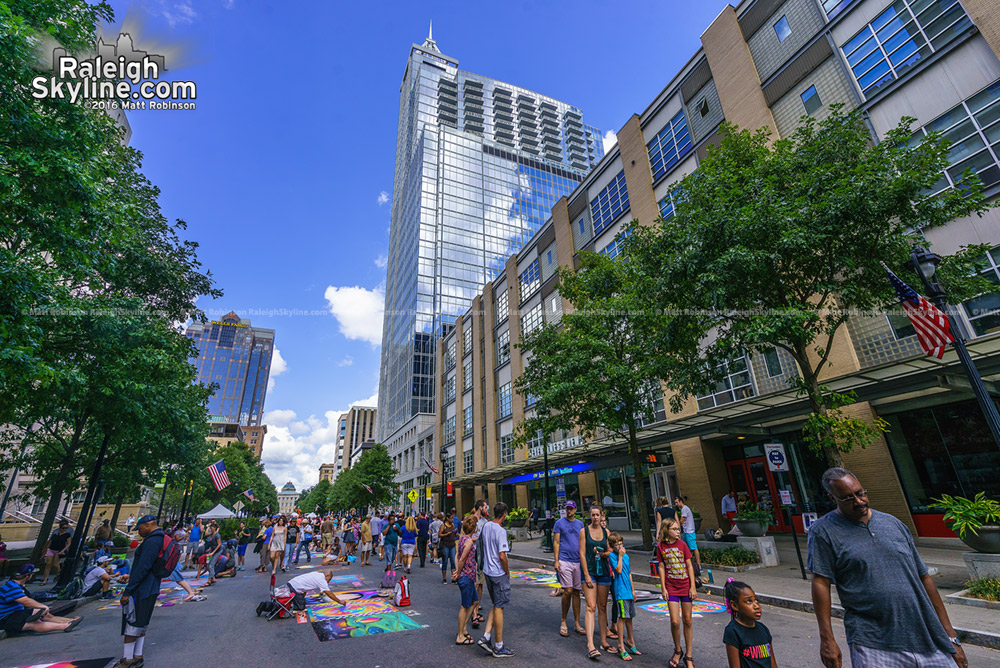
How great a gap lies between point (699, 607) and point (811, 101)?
59.4ft

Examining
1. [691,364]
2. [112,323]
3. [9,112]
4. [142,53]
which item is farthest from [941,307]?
[142,53]

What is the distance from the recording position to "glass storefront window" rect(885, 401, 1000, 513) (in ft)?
39.5

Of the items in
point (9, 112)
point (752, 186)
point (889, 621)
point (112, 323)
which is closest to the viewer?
point (889, 621)

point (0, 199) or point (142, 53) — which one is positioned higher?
point (142, 53)

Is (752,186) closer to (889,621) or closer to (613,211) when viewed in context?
(889,621)

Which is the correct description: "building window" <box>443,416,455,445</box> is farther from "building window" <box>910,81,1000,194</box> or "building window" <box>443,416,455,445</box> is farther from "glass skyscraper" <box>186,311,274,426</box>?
"glass skyscraper" <box>186,311,274,426</box>

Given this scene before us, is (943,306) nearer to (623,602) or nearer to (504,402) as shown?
(623,602)

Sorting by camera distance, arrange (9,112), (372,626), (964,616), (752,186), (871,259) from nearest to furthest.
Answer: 1. (964,616)
2. (372,626)
3. (9,112)
4. (871,259)
5. (752,186)

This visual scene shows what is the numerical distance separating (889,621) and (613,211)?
26.0 meters

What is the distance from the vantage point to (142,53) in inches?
497

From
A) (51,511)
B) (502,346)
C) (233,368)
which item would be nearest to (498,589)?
(51,511)

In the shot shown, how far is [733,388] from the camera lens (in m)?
18.6

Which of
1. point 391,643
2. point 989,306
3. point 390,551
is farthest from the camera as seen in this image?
point 390,551

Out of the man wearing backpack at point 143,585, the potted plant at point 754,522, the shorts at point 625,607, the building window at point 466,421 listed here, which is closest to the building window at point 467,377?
the building window at point 466,421
